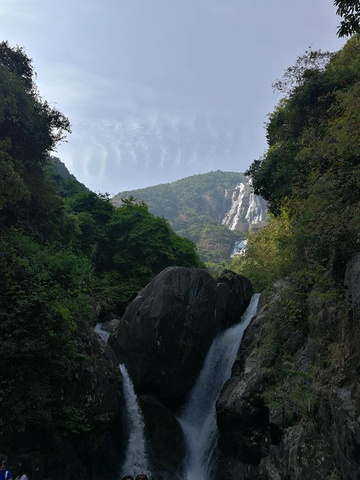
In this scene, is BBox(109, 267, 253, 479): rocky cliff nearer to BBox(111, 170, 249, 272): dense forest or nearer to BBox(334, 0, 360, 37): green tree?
BBox(334, 0, 360, 37): green tree

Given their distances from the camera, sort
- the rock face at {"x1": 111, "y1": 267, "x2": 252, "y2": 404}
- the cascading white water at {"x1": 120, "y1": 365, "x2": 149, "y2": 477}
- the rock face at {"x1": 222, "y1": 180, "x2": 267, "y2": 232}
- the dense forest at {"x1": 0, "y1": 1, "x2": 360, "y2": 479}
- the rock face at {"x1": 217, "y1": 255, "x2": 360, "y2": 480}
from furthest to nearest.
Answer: the rock face at {"x1": 222, "y1": 180, "x2": 267, "y2": 232}
the rock face at {"x1": 111, "y1": 267, "x2": 252, "y2": 404}
the cascading white water at {"x1": 120, "y1": 365, "x2": 149, "y2": 477}
the dense forest at {"x1": 0, "y1": 1, "x2": 360, "y2": 479}
the rock face at {"x1": 217, "y1": 255, "x2": 360, "y2": 480}

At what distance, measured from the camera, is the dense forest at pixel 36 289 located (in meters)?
10.3

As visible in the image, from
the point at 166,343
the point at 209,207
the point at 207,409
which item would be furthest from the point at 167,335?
the point at 209,207

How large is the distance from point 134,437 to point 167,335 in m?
4.61

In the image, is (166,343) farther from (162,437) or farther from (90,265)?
(90,265)

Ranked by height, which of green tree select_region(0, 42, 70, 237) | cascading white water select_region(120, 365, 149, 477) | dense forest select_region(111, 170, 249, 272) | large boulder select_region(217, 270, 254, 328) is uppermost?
dense forest select_region(111, 170, 249, 272)

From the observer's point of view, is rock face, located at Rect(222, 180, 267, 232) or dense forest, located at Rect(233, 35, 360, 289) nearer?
dense forest, located at Rect(233, 35, 360, 289)

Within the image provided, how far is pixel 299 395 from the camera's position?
9.01m

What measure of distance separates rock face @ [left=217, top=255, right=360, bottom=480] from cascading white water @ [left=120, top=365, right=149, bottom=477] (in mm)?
3468

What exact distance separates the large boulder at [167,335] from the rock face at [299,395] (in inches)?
121

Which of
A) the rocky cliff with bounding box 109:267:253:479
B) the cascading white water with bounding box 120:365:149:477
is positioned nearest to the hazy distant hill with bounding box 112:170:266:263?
the rocky cliff with bounding box 109:267:253:479

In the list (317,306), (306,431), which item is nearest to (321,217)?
(317,306)

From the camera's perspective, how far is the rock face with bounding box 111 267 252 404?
1656 cm

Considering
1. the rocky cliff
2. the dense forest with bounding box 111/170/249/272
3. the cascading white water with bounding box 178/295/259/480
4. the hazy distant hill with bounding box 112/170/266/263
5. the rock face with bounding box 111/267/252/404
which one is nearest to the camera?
the cascading white water with bounding box 178/295/259/480
